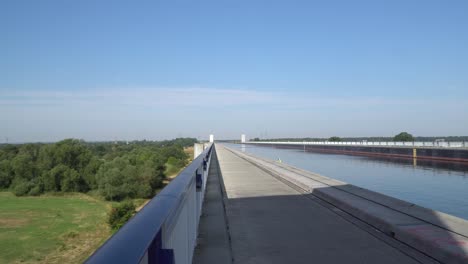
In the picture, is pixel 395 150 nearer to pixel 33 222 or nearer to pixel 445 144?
pixel 445 144

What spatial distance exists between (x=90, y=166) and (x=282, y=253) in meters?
63.7

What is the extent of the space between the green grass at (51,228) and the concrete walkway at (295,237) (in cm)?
2083

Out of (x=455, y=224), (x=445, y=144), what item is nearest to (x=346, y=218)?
(x=455, y=224)

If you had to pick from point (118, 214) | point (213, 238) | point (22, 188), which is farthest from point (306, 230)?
point (22, 188)

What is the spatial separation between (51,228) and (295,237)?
38566mm

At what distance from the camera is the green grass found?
31.0 m

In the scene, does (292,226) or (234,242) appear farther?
(292,226)

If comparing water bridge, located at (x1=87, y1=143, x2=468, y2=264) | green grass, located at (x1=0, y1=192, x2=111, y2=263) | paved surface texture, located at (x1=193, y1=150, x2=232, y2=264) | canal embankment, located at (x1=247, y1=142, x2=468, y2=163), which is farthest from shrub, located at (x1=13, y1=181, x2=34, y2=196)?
water bridge, located at (x1=87, y1=143, x2=468, y2=264)

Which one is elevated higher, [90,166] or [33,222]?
[90,166]

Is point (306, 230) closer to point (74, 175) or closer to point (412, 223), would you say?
point (412, 223)

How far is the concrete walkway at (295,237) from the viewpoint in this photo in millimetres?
6266

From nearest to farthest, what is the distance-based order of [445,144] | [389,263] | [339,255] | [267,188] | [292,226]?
[389,263]
[339,255]
[292,226]
[267,188]
[445,144]

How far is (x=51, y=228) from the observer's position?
40312 millimetres

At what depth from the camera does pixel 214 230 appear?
805 cm
